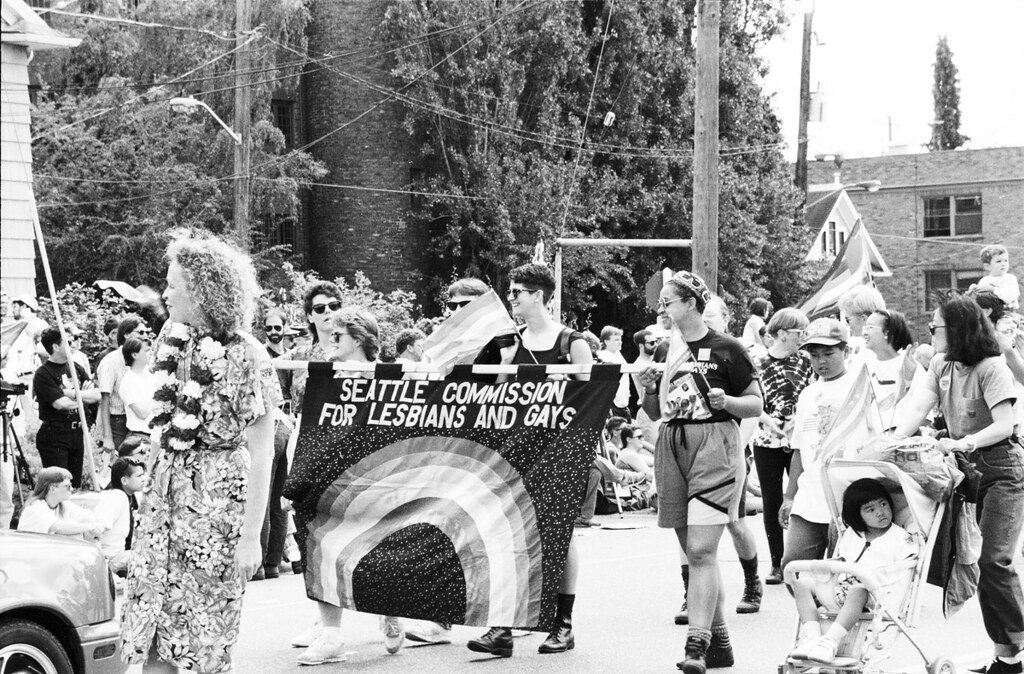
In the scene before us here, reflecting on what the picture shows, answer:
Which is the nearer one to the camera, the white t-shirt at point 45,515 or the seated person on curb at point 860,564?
the seated person on curb at point 860,564

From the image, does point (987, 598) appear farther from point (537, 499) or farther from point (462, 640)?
Result: point (462, 640)

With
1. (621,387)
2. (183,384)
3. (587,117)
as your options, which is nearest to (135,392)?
(621,387)

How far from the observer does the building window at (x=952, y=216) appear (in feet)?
177

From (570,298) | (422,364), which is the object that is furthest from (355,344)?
(570,298)

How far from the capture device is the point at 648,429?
16.3 meters

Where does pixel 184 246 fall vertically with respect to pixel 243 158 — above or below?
below

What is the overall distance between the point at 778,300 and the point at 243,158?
2096 cm

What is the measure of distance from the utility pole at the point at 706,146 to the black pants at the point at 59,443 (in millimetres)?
9394

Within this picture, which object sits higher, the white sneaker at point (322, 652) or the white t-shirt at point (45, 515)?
the white t-shirt at point (45, 515)

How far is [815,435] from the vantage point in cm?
838

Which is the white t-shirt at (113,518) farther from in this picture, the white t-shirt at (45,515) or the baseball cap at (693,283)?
the baseball cap at (693,283)

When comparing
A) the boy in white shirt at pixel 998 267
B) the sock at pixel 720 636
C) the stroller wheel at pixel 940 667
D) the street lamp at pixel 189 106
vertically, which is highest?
the street lamp at pixel 189 106

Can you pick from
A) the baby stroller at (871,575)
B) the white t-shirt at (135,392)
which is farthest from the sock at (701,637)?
the white t-shirt at (135,392)

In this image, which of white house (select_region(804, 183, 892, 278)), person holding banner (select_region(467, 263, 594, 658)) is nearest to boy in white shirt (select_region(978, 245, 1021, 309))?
person holding banner (select_region(467, 263, 594, 658))
